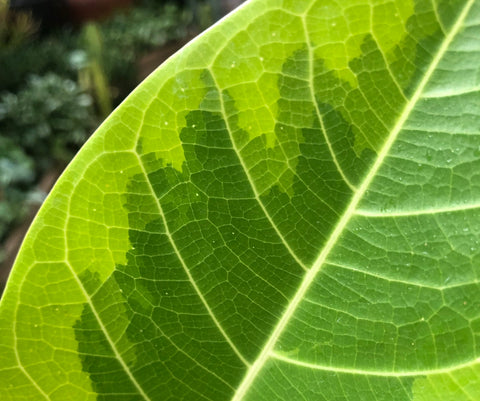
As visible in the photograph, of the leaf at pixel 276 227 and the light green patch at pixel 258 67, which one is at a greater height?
the light green patch at pixel 258 67

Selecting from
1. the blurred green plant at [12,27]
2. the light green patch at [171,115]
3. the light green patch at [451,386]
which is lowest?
the light green patch at [451,386]

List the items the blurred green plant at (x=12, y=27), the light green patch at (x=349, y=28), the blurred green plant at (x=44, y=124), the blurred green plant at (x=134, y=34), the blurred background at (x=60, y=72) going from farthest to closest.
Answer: the blurred green plant at (x=12, y=27) → the blurred green plant at (x=134, y=34) → the blurred green plant at (x=44, y=124) → the blurred background at (x=60, y=72) → the light green patch at (x=349, y=28)

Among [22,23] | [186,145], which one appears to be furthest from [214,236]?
[22,23]

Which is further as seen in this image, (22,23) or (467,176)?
(22,23)

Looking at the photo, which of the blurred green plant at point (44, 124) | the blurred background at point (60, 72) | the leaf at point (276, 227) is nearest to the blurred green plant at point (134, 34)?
the blurred background at point (60, 72)

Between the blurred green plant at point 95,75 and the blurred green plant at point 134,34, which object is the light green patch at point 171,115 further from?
the blurred green plant at point 134,34

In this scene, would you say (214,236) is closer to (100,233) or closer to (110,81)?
(100,233)

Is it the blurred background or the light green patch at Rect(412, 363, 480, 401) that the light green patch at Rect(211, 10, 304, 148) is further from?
the blurred background

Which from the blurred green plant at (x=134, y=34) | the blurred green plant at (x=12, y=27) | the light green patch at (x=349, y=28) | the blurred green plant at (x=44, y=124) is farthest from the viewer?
the blurred green plant at (x=12, y=27)
